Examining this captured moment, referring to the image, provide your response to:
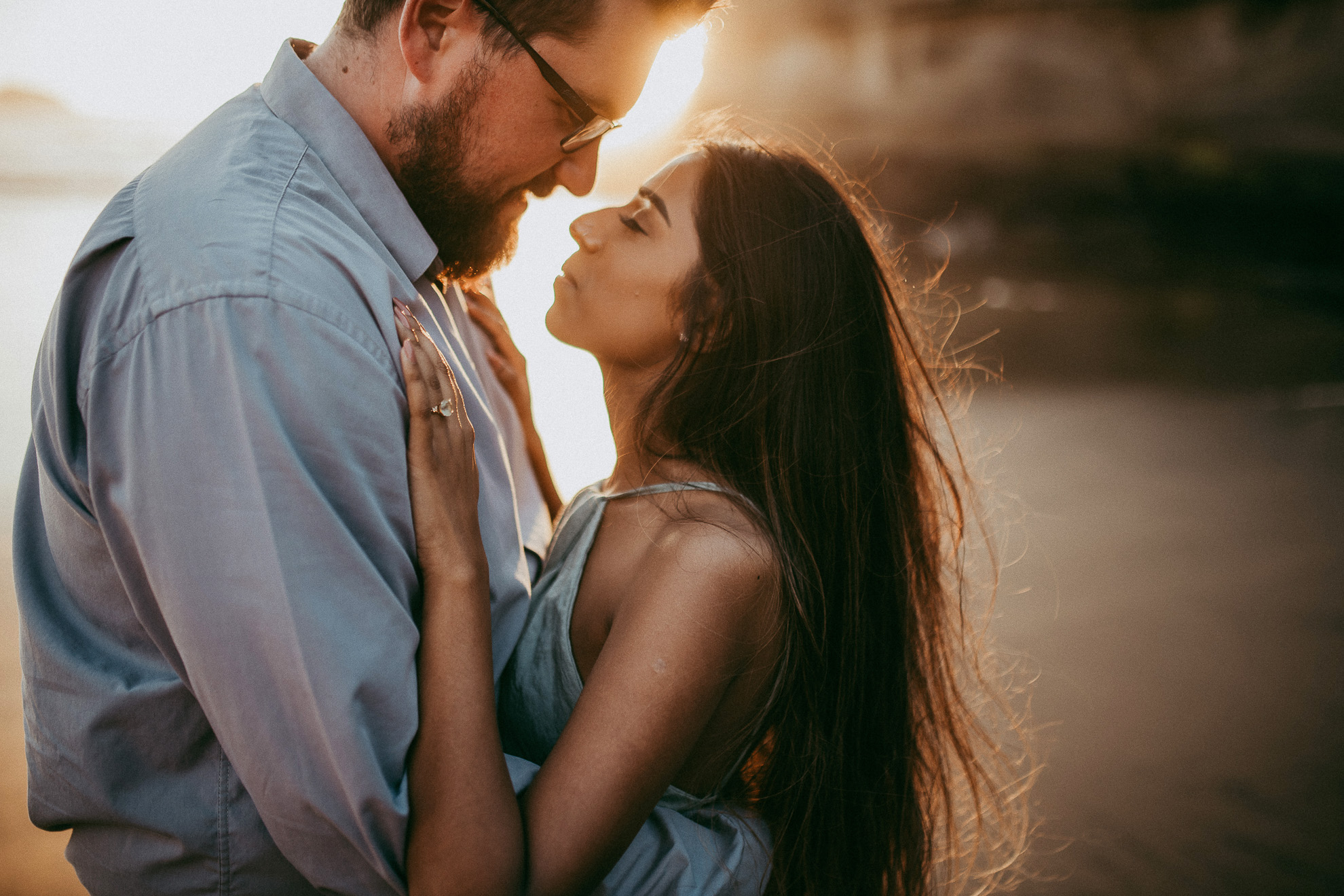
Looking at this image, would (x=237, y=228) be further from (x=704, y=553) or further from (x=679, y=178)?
(x=679, y=178)

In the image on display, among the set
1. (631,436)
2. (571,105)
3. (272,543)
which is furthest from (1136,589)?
(272,543)

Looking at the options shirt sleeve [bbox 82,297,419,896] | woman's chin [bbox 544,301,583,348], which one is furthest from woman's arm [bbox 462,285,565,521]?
shirt sleeve [bbox 82,297,419,896]

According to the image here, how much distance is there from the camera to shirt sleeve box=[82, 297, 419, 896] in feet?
3.10

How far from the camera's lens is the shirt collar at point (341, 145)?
1.28 m

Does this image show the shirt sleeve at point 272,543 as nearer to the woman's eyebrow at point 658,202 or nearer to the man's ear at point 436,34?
the man's ear at point 436,34

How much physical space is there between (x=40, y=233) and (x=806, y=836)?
22.7 ft

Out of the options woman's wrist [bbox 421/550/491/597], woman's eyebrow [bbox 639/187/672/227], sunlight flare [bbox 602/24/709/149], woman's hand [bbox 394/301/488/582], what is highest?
sunlight flare [bbox 602/24/709/149]

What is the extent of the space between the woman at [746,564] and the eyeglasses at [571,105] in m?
0.23

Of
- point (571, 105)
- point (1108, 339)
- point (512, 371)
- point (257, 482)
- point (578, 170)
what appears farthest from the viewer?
point (1108, 339)

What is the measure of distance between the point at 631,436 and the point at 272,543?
978mm

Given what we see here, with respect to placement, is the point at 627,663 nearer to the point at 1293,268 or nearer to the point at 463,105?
the point at 463,105

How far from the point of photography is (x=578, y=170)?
1648 mm

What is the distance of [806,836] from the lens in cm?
163

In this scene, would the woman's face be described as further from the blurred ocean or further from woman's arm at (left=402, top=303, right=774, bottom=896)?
the blurred ocean
